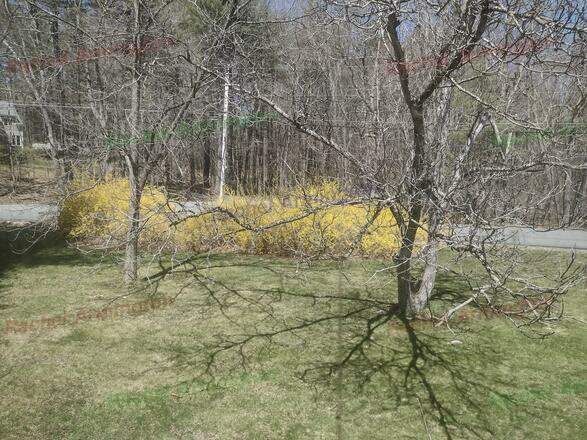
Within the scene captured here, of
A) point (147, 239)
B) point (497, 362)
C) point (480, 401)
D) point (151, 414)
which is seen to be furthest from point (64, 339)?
point (497, 362)

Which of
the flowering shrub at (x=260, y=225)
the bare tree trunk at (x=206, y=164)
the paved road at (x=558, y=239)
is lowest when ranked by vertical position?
the paved road at (x=558, y=239)

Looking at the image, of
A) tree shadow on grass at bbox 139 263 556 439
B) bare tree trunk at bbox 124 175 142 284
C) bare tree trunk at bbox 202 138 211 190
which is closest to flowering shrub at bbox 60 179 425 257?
bare tree trunk at bbox 124 175 142 284

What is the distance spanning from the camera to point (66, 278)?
772 centimetres

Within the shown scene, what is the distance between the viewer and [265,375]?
4.88 metres

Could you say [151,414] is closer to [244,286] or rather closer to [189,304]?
[189,304]

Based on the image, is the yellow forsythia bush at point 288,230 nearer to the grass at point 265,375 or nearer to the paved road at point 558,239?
the grass at point 265,375

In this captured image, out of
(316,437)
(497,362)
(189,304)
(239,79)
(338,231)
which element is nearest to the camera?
(316,437)

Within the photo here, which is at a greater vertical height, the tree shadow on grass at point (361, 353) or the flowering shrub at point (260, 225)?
the flowering shrub at point (260, 225)

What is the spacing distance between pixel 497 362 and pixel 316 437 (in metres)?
2.40

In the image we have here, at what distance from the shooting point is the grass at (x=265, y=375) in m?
4.08

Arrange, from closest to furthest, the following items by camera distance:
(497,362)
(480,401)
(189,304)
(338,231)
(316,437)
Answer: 1. (316,437)
2. (480,401)
3. (497,362)
4. (189,304)
5. (338,231)

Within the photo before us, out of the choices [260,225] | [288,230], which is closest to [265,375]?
[260,225]

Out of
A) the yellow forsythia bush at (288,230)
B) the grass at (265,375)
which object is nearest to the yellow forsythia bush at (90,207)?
the yellow forsythia bush at (288,230)

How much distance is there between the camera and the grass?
13.4ft
